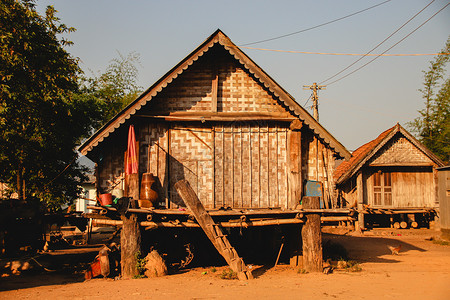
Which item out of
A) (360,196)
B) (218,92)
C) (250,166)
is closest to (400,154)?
(360,196)

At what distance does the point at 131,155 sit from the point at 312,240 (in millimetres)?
5770

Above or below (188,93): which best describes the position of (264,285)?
below

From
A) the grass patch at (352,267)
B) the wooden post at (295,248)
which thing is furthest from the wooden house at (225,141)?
the grass patch at (352,267)

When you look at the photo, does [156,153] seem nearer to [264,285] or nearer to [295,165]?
[295,165]

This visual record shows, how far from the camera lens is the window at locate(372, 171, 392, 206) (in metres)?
24.2

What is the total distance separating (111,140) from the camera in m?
12.7

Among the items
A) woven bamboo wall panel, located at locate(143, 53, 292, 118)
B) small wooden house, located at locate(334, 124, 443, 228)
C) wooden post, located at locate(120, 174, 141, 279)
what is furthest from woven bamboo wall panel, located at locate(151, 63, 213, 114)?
small wooden house, located at locate(334, 124, 443, 228)

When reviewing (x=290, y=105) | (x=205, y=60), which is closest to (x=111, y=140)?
(x=205, y=60)

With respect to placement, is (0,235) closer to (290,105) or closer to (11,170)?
(11,170)

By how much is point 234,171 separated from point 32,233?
829 centimetres

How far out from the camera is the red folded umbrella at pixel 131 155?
11992 mm

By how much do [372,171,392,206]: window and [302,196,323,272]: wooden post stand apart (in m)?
14.0

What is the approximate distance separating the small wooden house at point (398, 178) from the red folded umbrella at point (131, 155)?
15022 millimetres

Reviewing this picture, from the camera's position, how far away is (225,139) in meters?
12.9
